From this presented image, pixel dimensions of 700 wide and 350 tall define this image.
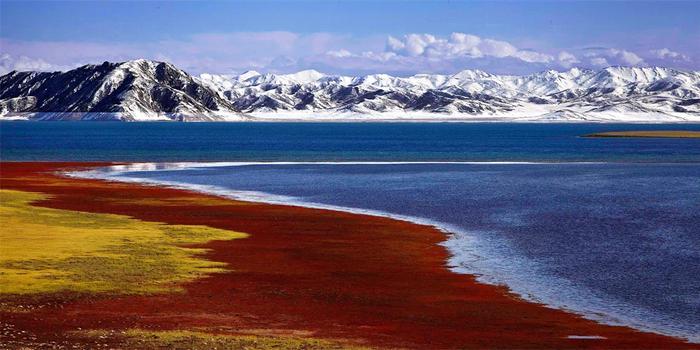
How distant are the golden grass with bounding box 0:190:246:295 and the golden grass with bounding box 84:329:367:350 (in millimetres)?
5649

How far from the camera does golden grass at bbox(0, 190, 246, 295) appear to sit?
28141 mm

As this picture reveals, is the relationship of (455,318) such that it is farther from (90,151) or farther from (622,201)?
(90,151)

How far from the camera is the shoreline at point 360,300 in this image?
884 inches

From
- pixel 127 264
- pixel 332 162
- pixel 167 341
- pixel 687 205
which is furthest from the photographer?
pixel 332 162

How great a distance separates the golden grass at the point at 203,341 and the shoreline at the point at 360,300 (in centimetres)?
86

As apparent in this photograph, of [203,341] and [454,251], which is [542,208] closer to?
[454,251]

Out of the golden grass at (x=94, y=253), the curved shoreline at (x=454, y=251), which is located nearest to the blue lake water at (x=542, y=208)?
the curved shoreline at (x=454, y=251)

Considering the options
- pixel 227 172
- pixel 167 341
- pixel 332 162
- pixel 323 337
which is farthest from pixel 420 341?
pixel 332 162

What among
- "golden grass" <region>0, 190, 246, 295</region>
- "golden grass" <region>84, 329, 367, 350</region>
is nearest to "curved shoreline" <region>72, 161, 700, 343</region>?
"golden grass" <region>84, 329, 367, 350</region>

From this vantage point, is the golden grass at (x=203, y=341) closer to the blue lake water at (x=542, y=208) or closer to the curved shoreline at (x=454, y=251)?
the curved shoreline at (x=454, y=251)

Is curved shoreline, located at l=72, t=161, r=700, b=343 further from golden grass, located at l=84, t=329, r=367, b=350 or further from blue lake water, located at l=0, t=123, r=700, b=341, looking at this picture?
golden grass, located at l=84, t=329, r=367, b=350

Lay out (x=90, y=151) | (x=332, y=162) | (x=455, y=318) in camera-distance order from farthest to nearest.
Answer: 1. (x=90, y=151)
2. (x=332, y=162)
3. (x=455, y=318)

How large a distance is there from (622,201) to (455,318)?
118ft

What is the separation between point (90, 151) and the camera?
427ft
